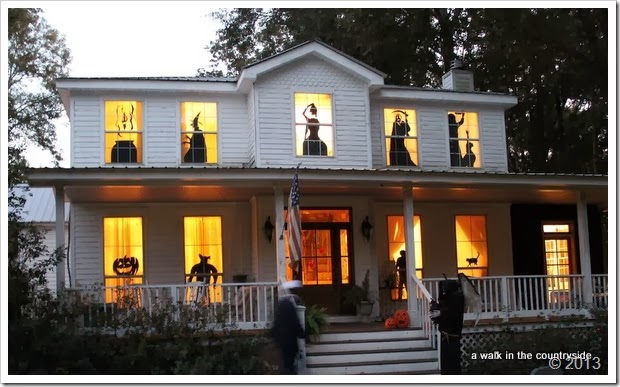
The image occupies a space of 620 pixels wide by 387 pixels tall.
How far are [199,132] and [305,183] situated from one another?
323 centimetres

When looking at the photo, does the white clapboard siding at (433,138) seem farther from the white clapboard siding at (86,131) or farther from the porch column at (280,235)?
the white clapboard siding at (86,131)

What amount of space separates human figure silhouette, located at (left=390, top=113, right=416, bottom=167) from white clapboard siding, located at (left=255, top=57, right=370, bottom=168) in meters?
1.16

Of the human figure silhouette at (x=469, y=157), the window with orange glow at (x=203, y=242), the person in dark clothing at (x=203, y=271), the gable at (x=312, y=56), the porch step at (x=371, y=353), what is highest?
the gable at (x=312, y=56)

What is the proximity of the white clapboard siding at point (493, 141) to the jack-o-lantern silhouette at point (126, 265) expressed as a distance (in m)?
7.59

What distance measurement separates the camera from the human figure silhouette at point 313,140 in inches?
580

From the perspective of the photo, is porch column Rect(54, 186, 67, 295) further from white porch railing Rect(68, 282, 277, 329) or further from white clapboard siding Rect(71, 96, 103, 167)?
white clapboard siding Rect(71, 96, 103, 167)

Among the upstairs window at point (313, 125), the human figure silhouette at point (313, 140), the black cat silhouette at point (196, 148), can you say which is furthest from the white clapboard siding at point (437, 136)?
the black cat silhouette at point (196, 148)

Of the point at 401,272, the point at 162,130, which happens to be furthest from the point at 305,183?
the point at 401,272

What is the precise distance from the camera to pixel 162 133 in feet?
48.5

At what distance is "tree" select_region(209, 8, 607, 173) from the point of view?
1953 cm

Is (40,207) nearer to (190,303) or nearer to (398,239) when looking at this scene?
(398,239)

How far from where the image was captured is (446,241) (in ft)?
52.3

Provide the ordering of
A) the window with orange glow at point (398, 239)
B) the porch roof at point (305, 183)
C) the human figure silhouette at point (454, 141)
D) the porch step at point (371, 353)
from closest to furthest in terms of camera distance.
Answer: the porch step at point (371, 353), the porch roof at point (305, 183), the window with orange glow at point (398, 239), the human figure silhouette at point (454, 141)

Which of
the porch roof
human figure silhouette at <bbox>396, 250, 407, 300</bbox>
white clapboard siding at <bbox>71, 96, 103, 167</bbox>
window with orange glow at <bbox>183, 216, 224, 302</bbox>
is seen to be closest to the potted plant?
human figure silhouette at <bbox>396, 250, 407, 300</bbox>
